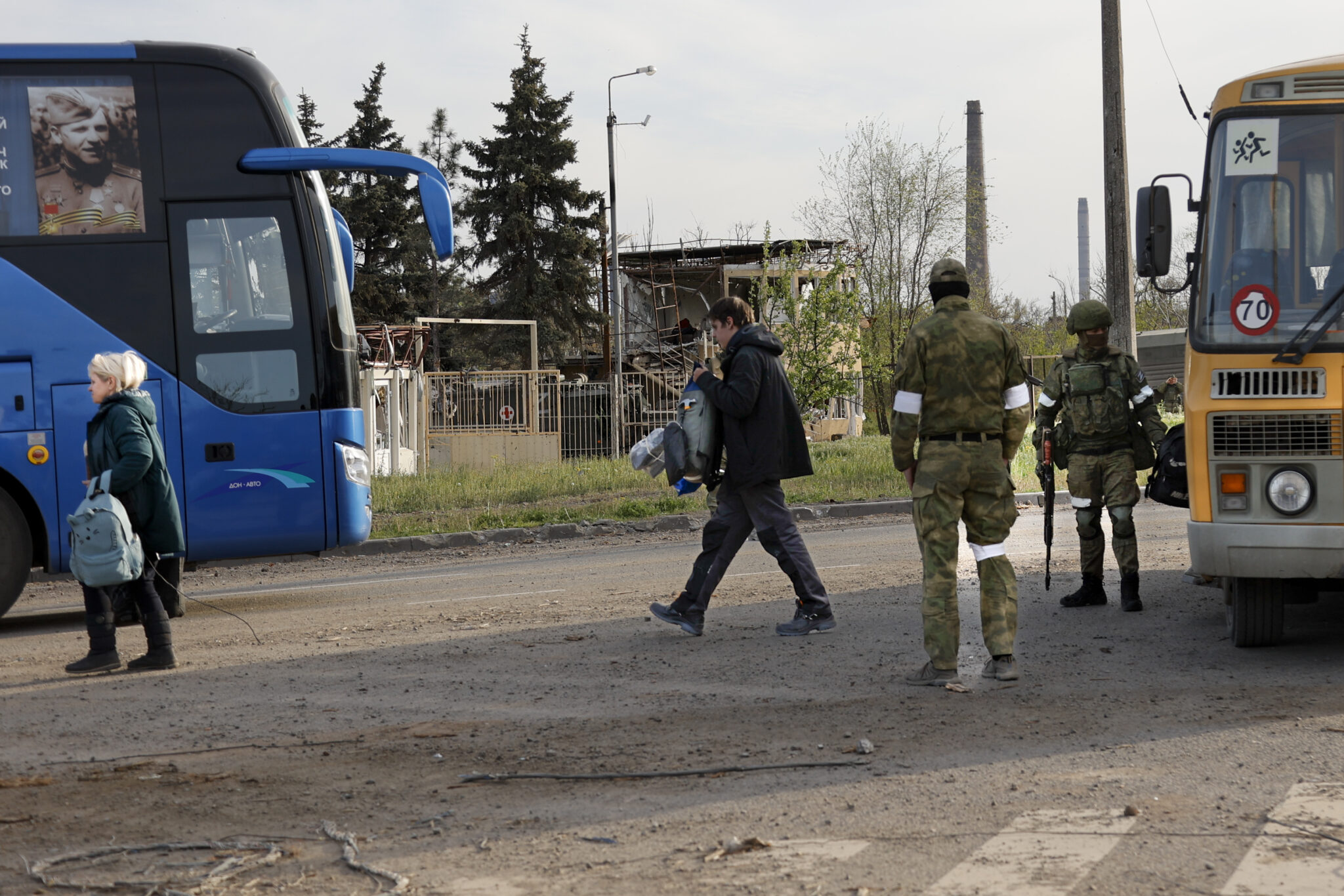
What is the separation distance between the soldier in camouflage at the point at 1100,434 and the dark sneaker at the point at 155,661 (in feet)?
17.8

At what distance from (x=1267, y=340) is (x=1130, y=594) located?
7.68ft

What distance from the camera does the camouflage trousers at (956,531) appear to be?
6191mm

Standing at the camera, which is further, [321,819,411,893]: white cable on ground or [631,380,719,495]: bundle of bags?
[631,380,719,495]: bundle of bags

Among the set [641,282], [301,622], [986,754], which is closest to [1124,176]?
[301,622]

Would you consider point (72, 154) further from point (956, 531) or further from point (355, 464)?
point (956, 531)

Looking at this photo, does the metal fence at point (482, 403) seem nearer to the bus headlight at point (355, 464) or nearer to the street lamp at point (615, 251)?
the street lamp at point (615, 251)

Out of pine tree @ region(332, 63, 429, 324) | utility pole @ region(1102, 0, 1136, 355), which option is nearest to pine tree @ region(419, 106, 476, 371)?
pine tree @ region(332, 63, 429, 324)

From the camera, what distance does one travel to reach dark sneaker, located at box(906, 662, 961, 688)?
6219mm

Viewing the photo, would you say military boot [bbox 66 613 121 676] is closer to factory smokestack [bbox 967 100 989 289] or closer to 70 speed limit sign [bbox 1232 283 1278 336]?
70 speed limit sign [bbox 1232 283 1278 336]

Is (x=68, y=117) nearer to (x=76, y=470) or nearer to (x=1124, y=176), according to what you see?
(x=76, y=470)

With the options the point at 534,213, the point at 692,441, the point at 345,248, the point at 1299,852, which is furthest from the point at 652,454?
the point at 534,213

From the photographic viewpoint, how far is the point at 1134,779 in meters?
4.56

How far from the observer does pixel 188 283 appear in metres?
9.16

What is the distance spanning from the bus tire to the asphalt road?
401mm
